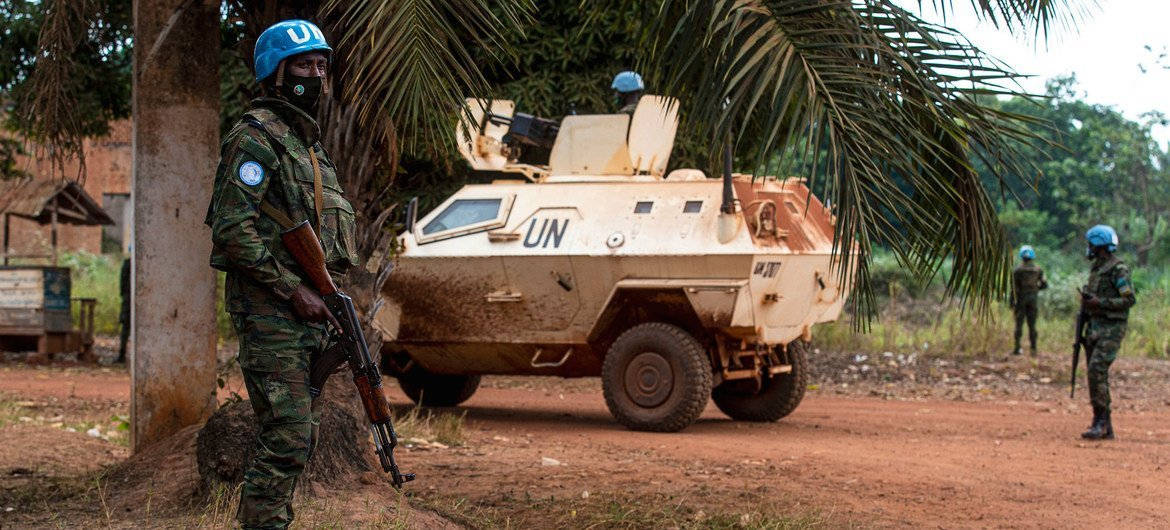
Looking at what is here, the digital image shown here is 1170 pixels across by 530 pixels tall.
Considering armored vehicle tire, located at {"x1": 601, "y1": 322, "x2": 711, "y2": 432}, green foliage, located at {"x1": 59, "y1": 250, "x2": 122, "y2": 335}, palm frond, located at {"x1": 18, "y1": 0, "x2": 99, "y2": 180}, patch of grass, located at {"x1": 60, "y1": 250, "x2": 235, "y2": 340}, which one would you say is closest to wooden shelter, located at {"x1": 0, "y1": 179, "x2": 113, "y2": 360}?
patch of grass, located at {"x1": 60, "y1": 250, "x2": 235, "y2": 340}

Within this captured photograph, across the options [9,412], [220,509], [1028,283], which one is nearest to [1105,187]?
[1028,283]

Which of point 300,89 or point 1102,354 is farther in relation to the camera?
point 1102,354

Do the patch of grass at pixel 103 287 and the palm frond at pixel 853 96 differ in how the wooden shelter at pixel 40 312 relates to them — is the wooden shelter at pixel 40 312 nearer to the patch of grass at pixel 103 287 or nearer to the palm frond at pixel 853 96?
the patch of grass at pixel 103 287

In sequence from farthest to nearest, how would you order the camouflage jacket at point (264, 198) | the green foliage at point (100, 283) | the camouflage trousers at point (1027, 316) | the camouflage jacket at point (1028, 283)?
the green foliage at point (100, 283) → the camouflage jacket at point (1028, 283) → the camouflage trousers at point (1027, 316) → the camouflage jacket at point (264, 198)

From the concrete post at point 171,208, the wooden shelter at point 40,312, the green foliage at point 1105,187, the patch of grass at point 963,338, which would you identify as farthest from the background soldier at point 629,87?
the green foliage at point 1105,187

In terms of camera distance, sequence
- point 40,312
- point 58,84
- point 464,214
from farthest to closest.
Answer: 1. point 40,312
2. point 464,214
3. point 58,84

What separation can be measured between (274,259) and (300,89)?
58 cm

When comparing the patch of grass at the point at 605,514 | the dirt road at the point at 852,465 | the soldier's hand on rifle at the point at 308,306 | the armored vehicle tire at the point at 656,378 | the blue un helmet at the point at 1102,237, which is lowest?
the dirt road at the point at 852,465

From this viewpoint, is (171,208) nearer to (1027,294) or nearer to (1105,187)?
(1027,294)

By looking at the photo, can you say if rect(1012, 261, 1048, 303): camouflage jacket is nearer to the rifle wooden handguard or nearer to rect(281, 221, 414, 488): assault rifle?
rect(281, 221, 414, 488): assault rifle

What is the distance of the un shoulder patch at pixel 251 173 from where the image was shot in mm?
4312

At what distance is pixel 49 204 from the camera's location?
18797 millimetres

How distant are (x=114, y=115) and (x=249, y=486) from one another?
40.8 feet

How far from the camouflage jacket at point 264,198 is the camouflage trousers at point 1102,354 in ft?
23.9
